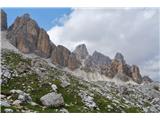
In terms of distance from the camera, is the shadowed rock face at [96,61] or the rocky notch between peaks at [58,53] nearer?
the rocky notch between peaks at [58,53]

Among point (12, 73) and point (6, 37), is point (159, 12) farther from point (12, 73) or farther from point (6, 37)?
point (6, 37)

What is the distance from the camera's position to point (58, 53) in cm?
17162

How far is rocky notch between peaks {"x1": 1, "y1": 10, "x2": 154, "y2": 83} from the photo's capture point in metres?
158

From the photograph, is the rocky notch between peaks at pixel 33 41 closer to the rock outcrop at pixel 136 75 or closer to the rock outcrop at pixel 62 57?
the rock outcrop at pixel 62 57

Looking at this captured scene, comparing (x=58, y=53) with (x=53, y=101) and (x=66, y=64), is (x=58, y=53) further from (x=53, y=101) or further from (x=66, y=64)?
(x=53, y=101)

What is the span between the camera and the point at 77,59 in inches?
7554

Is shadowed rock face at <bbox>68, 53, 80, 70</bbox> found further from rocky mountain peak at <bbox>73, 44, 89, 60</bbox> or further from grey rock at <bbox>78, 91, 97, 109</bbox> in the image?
grey rock at <bbox>78, 91, 97, 109</bbox>

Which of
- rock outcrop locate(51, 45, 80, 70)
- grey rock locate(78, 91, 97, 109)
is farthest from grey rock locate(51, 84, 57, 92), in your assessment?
rock outcrop locate(51, 45, 80, 70)

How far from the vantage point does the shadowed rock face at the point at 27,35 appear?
156875 millimetres

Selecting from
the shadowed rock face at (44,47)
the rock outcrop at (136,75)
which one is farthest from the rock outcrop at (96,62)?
the shadowed rock face at (44,47)

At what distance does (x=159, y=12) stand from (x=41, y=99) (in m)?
11.2
